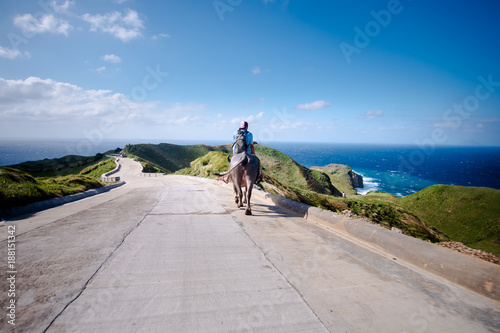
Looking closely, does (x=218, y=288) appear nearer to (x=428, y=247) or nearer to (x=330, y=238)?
(x=330, y=238)

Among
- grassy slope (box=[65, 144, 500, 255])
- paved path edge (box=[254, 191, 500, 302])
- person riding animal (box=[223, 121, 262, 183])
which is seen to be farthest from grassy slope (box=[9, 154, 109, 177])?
paved path edge (box=[254, 191, 500, 302])

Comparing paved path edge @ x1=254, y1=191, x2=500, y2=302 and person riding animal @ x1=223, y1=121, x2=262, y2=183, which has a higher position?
person riding animal @ x1=223, y1=121, x2=262, y2=183

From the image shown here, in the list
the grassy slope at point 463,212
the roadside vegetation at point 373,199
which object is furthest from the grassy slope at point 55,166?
the grassy slope at point 463,212

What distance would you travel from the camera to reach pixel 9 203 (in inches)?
239

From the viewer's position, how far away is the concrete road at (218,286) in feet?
7.14

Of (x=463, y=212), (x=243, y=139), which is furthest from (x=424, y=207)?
(x=243, y=139)

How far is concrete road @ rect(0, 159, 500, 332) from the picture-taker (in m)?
2.18

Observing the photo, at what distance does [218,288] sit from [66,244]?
318cm

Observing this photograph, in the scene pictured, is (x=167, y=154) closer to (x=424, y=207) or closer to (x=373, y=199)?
(x=373, y=199)

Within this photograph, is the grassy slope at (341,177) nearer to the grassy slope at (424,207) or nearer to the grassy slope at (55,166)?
the grassy slope at (424,207)

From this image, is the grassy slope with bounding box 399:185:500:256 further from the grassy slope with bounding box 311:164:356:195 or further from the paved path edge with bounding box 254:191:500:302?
the grassy slope with bounding box 311:164:356:195

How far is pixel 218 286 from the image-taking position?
282 cm

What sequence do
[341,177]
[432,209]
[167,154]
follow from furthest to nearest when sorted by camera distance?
1. [167,154]
2. [341,177]
3. [432,209]

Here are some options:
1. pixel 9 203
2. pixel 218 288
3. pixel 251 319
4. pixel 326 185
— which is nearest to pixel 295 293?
pixel 251 319
